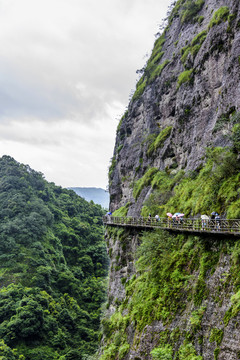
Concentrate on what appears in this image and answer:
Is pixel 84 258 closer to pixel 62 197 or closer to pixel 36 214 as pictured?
pixel 36 214

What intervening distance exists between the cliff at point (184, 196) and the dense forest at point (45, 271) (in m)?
16.3

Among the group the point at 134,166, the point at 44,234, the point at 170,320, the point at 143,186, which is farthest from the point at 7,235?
the point at 170,320

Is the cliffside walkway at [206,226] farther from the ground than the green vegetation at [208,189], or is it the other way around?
the green vegetation at [208,189]

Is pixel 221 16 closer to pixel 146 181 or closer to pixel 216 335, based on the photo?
pixel 146 181

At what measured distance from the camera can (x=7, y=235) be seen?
56875 mm

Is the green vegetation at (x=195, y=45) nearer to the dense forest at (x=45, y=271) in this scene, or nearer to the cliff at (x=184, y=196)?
the cliff at (x=184, y=196)

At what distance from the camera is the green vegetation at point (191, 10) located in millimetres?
36709

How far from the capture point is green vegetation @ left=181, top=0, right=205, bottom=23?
36.7m

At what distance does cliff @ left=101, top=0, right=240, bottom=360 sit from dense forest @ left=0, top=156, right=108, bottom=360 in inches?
643

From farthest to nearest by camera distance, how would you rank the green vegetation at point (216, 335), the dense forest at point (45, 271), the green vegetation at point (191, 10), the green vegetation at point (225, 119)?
1. the dense forest at point (45, 271)
2. the green vegetation at point (191, 10)
3. the green vegetation at point (225, 119)
4. the green vegetation at point (216, 335)

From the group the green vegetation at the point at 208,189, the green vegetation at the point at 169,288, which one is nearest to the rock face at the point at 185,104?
the green vegetation at the point at 208,189

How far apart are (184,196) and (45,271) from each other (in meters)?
36.5

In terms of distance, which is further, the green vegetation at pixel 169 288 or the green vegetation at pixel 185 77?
the green vegetation at pixel 185 77

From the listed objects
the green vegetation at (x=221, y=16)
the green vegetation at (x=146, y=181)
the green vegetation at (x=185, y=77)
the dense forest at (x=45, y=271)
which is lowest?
the dense forest at (x=45, y=271)
